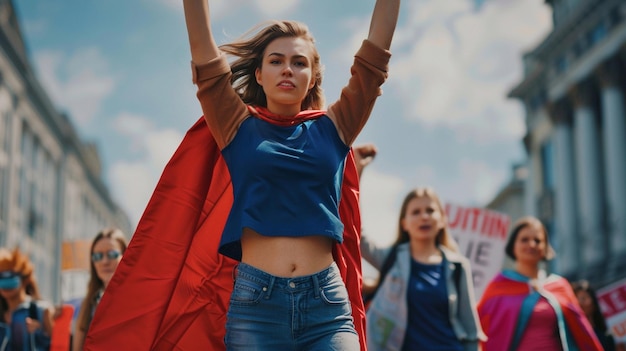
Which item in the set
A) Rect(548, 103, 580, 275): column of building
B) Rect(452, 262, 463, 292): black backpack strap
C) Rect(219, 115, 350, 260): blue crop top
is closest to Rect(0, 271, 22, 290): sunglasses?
Rect(452, 262, 463, 292): black backpack strap

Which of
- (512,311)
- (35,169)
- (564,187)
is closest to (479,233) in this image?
(512,311)

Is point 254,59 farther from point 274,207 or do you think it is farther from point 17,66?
point 17,66

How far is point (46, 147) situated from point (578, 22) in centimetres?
2920

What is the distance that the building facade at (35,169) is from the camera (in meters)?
44.7

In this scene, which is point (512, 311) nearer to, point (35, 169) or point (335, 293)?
point (335, 293)

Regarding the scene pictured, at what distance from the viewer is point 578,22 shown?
4272 cm

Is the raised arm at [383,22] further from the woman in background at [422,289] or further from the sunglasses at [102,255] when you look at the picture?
the sunglasses at [102,255]

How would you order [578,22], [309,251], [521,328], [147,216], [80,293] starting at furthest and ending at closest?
[578,22], [80,293], [521,328], [147,216], [309,251]

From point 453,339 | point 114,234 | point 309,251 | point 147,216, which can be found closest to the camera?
point 309,251

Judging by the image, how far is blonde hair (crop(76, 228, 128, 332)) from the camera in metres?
6.88

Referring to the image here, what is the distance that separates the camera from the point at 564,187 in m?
46.5

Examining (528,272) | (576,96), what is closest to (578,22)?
(576,96)

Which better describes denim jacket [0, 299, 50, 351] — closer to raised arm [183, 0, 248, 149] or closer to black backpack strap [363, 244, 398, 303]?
black backpack strap [363, 244, 398, 303]

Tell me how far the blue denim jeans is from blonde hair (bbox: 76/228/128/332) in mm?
3695
